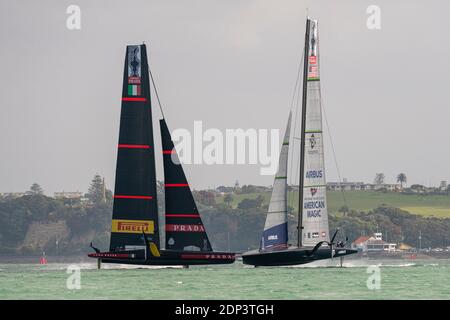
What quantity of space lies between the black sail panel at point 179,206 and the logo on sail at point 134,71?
297 cm

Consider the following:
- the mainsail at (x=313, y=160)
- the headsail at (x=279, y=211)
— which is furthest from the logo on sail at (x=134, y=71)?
the mainsail at (x=313, y=160)

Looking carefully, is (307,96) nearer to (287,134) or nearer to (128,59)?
(287,134)

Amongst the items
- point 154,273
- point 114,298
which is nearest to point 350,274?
point 154,273

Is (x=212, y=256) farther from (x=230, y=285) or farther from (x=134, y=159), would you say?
(x=230, y=285)

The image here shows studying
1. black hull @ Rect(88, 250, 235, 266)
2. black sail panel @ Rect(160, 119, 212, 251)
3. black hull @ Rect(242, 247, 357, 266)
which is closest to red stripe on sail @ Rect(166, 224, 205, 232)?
black sail panel @ Rect(160, 119, 212, 251)

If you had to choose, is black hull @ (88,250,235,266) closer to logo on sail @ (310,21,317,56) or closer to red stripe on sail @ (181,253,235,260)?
red stripe on sail @ (181,253,235,260)

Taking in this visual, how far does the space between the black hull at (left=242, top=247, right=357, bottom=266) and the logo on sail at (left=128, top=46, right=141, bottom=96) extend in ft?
37.8

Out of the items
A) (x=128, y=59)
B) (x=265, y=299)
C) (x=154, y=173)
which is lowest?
(x=265, y=299)

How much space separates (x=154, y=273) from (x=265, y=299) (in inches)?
805

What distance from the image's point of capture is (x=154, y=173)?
74.4 metres

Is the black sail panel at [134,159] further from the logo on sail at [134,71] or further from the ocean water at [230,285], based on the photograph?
the ocean water at [230,285]

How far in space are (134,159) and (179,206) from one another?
12.6 feet

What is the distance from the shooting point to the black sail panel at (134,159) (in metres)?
73.4

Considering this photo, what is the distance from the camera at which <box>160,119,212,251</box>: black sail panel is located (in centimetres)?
7462
